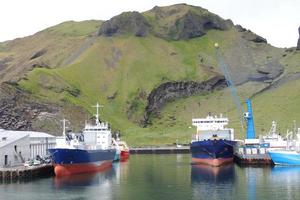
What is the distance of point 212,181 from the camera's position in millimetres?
90250

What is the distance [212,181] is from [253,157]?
109 ft

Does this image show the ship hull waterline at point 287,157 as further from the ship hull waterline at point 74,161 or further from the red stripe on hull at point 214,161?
the ship hull waterline at point 74,161

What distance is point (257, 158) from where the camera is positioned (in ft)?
398

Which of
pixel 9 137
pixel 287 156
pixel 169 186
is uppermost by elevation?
pixel 9 137

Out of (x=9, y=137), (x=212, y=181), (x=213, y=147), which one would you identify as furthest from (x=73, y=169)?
(x=213, y=147)

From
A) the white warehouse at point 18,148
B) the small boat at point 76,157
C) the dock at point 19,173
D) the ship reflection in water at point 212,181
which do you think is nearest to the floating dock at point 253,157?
the ship reflection in water at point 212,181

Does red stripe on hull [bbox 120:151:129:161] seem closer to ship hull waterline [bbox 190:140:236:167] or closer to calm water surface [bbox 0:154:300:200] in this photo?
ship hull waterline [bbox 190:140:236:167]

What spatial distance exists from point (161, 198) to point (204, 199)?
5212 mm

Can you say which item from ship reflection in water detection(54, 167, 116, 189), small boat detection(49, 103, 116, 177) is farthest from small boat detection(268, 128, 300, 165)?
small boat detection(49, 103, 116, 177)

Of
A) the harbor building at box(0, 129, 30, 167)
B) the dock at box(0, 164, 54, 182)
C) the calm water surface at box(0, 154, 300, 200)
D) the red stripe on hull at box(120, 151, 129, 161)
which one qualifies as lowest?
the calm water surface at box(0, 154, 300, 200)

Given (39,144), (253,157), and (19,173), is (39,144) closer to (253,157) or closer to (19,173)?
(19,173)

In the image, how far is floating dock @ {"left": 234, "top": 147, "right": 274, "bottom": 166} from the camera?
393 feet

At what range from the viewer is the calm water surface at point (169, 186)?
7475 centimetres

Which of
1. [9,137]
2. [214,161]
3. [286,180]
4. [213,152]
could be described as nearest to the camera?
[286,180]
